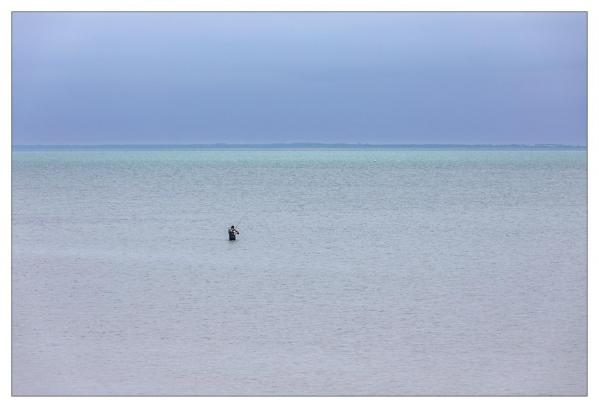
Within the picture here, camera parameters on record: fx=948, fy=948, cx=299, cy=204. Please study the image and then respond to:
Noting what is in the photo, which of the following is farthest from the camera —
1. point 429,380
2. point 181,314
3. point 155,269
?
point 155,269

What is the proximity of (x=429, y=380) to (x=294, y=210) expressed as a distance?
28.1m

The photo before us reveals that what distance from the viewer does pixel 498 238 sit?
33188mm

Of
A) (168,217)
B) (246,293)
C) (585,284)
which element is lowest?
(246,293)

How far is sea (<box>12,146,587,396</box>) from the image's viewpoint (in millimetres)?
16938

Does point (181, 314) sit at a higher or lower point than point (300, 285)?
lower

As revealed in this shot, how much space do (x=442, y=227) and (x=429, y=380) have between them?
20336mm

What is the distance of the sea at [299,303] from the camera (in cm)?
1694

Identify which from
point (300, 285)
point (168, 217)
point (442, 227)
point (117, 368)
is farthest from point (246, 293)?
point (168, 217)

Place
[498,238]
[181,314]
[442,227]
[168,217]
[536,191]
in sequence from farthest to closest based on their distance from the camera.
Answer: [536,191]
[168,217]
[442,227]
[498,238]
[181,314]

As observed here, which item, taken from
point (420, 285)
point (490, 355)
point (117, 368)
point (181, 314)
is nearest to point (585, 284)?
point (420, 285)

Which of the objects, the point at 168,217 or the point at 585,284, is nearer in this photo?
the point at 585,284

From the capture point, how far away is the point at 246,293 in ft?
75.3

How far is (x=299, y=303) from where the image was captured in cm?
2180

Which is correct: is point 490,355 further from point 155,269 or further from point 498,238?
point 498,238
